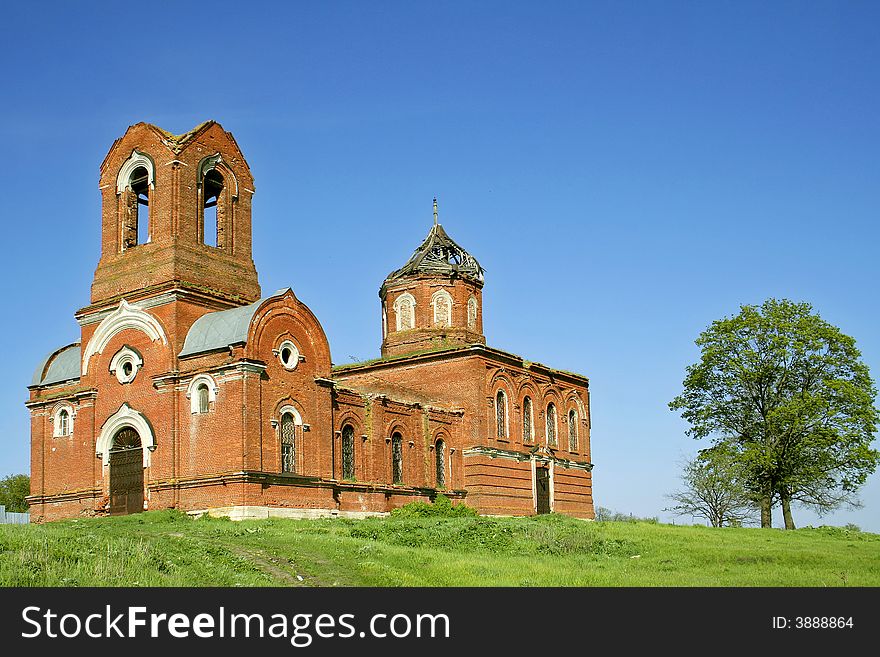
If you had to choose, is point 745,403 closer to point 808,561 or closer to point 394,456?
point 394,456

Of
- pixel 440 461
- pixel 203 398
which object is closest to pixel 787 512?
pixel 440 461

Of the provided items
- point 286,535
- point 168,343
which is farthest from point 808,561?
point 168,343

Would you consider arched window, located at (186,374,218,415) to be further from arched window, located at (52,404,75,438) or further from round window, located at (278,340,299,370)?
arched window, located at (52,404,75,438)

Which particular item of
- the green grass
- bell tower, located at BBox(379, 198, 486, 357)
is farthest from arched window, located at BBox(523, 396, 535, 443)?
the green grass

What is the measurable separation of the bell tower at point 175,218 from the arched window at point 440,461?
29.5ft

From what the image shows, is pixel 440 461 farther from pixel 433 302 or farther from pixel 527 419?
pixel 433 302

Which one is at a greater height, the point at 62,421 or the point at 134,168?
the point at 134,168

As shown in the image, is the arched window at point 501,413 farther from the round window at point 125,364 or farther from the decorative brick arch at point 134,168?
the decorative brick arch at point 134,168

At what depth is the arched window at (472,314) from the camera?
46.4 m

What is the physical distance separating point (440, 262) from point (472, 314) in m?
2.53

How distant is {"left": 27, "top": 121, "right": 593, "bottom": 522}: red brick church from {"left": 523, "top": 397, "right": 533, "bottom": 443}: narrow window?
103 cm

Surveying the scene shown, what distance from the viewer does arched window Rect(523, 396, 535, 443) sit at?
148 ft

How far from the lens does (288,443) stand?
34000 mm

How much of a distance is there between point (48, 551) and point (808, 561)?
16772mm
